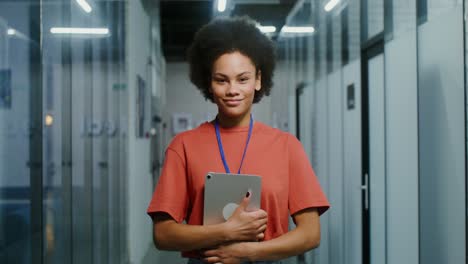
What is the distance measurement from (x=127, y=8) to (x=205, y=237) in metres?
3.38

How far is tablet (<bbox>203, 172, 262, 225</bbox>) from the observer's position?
1.06m

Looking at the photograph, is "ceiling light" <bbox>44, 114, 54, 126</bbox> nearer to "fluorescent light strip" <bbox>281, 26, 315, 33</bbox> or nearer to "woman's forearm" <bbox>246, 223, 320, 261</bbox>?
"woman's forearm" <bbox>246, 223, 320, 261</bbox>

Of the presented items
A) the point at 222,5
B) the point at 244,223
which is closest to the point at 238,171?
the point at 244,223

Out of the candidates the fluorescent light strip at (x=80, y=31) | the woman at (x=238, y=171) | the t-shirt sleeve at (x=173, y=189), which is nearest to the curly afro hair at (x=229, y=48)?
the woman at (x=238, y=171)

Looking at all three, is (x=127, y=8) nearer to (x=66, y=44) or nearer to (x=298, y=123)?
(x=66, y=44)

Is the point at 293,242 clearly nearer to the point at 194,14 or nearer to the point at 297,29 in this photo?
the point at 297,29

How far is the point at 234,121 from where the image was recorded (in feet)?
3.91

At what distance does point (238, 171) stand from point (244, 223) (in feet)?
0.47

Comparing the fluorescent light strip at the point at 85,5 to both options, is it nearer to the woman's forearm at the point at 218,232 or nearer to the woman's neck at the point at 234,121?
the woman's neck at the point at 234,121

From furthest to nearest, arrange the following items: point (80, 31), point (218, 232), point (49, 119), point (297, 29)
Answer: point (297, 29) < point (80, 31) < point (49, 119) < point (218, 232)

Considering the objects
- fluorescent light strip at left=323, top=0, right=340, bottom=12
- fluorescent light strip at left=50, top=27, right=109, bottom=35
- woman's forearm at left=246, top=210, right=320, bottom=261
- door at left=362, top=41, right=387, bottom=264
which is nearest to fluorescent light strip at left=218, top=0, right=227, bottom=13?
fluorescent light strip at left=323, top=0, right=340, bottom=12

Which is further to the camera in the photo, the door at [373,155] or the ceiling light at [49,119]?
the door at [373,155]

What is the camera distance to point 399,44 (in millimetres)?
2480

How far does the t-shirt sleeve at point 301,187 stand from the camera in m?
1.13
